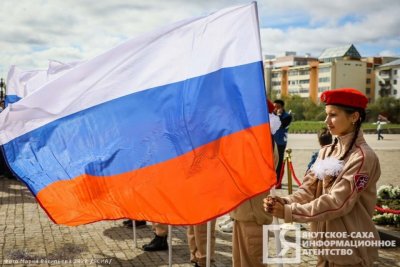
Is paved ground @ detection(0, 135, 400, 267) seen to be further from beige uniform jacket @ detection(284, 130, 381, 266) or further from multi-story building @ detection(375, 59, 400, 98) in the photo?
multi-story building @ detection(375, 59, 400, 98)

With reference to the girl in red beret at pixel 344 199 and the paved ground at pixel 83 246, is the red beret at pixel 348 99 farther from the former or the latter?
the paved ground at pixel 83 246

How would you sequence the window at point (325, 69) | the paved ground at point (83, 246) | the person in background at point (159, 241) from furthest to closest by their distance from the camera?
the window at point (325, 69), the person in background at point (159, 241), the paved ground at point (83, 246)

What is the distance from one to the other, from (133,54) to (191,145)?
3.09 feet

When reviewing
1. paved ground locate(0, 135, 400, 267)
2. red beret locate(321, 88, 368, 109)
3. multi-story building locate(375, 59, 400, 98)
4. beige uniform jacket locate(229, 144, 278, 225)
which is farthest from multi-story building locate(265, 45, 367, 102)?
red beret locate(321, 88, 368, 109)

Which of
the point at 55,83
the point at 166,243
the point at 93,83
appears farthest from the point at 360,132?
the point at 166,243

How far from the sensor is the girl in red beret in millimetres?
2654

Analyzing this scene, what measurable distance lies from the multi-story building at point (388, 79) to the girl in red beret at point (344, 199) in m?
106

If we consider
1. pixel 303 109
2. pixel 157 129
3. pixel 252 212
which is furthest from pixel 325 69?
pixel 157 129

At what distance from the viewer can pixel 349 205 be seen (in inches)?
104

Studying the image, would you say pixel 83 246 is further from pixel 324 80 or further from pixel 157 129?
pixel 324 80

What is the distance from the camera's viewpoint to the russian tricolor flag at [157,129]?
3.06 m

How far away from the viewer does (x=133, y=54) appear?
355 cm

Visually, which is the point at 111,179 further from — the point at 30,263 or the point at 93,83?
the point at 30,263

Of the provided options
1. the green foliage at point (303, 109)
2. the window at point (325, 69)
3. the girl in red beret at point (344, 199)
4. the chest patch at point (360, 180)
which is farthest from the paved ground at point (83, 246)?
the window at point (325, 69)
